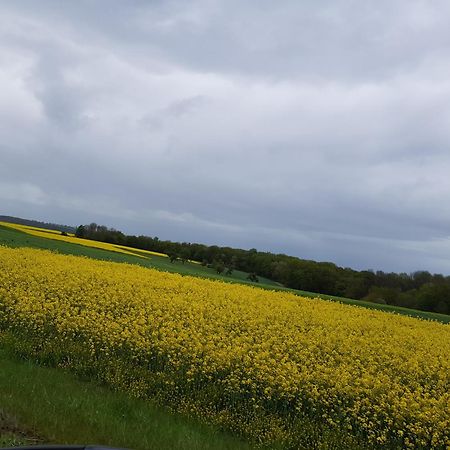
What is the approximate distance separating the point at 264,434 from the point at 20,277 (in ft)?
35.9

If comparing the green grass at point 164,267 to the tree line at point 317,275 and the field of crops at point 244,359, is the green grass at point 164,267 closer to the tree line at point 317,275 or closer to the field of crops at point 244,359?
the tree line at point 317,275

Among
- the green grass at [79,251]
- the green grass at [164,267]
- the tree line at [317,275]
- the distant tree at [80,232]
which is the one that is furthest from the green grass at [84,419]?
the distant tree at [80,232]

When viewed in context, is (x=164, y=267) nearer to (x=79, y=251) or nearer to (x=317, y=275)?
(x=79, y=251)

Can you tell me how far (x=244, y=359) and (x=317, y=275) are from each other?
49.2 m

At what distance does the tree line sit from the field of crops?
33.3 meters

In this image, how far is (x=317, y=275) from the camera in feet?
190

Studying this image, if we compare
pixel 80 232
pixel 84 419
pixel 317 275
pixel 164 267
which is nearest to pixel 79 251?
pixel 164 267

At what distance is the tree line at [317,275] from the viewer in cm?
4822

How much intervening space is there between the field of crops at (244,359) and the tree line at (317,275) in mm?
33273

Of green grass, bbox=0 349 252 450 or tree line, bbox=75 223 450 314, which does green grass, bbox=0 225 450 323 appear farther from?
green grass, bbox=0 349 252 450

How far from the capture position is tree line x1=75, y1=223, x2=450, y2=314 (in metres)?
48.2

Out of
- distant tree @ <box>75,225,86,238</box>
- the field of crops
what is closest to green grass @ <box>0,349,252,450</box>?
the field of crops

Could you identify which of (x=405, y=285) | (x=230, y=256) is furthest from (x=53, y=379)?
(x=230, y=256)

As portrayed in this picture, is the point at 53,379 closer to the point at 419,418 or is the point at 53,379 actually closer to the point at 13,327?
the point at 13,327
